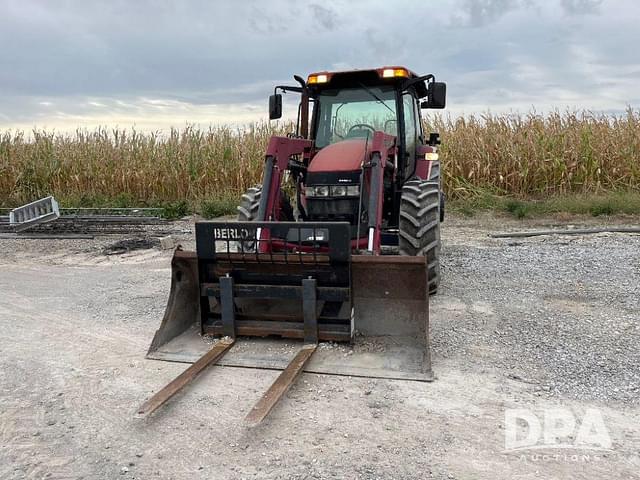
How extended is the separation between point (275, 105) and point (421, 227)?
223cm

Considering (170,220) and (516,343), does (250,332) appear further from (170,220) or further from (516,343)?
(170,220)

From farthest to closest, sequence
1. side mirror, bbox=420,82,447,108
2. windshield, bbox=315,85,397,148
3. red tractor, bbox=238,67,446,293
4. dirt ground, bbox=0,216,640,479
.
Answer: windshield, bbox=315,85,397,148
side mirror, bbox=420,82,447,108
red tractor, bbox=238,67,446,293
dirt ground, bbox=0,216,640,479

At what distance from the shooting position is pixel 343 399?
134 inches

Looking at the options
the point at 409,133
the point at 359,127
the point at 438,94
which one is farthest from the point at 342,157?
the point at 438,94

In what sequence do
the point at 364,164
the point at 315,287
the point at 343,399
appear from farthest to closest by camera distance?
the point at 364,164 → the point at 315,287 → the point at 343,399

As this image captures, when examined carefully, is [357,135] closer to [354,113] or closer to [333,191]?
[354,113]

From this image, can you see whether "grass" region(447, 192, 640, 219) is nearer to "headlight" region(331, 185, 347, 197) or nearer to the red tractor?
the red tractor

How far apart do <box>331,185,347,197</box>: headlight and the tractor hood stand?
154mm

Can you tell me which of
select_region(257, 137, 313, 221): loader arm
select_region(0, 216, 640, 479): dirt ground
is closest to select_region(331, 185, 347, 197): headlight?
select_region(257, 137, 313, 221): loader arm

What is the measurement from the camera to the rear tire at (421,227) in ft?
16.9

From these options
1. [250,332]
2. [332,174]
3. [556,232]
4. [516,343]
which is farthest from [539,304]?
[556,232]

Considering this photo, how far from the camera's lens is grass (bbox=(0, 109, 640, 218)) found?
1158 cm

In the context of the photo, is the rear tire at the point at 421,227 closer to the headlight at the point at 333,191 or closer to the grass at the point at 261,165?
the headlight at the point at 333,191

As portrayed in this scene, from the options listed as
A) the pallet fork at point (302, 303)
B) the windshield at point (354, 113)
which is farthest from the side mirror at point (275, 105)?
the pallet fork at point (302, 303)
